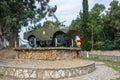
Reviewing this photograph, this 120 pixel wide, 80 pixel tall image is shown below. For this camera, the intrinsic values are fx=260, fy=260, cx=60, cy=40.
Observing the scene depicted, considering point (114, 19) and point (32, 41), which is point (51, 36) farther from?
point (114, 19)

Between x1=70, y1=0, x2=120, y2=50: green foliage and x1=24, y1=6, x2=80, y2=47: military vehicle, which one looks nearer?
x1=24, y1=6, x2=80, y2=47: military vehicle

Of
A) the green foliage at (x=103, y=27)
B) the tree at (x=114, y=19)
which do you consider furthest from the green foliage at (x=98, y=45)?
the tree at (x=114, y=19)

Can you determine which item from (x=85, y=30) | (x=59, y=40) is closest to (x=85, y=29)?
(x=85, y=30)

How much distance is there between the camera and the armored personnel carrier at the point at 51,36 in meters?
17.4

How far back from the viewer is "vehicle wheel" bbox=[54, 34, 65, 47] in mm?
17344

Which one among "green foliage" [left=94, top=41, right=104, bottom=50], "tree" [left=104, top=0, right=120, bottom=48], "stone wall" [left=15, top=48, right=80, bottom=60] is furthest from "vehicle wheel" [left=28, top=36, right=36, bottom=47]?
"tree" [left=104, top=0, right=120, bottom=48]

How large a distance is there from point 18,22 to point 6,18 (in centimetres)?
121

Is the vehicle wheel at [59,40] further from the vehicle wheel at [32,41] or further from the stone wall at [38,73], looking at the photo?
the stone wall at [38,73]

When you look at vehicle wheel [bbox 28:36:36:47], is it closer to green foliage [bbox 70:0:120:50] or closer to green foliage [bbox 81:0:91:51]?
green foliage [bbox 81:0:91:51]

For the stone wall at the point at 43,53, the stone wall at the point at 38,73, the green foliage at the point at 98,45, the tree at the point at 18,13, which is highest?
the tree at the point at 18,13

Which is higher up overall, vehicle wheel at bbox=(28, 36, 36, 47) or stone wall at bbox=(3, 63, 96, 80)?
vehicle wheel at bbox=(28, 36, 36, 47)

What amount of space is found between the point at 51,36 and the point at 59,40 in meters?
0.60

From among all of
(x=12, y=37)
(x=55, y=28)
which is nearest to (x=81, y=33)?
(x=55, y=28)

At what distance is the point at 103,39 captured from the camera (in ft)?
89.1
